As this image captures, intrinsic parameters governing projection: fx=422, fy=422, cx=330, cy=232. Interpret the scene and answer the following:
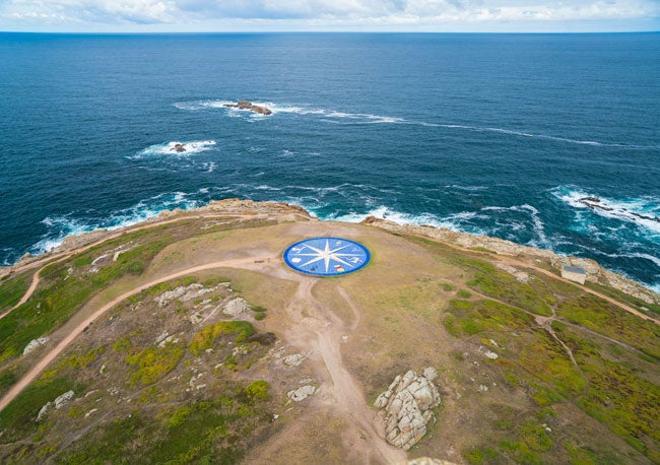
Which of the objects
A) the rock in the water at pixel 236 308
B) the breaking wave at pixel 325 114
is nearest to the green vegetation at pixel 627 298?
the rock in the water at pixel 236 308

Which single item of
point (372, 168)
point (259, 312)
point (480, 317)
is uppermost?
point (480, 317)

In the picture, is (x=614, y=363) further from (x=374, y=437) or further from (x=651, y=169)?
(x=651, y=169)

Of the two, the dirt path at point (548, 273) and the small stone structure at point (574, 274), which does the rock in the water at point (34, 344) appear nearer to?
the dirt path at point (548, 273)

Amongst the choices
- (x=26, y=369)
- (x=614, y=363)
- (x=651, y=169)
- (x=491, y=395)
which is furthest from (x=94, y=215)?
(x=651, y=169)

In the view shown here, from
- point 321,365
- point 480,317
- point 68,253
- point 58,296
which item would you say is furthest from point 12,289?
point 480,317

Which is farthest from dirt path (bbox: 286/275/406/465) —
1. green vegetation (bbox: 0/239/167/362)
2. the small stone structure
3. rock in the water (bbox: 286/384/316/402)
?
the small stone structure

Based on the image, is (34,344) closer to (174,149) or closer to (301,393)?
(301,393)
